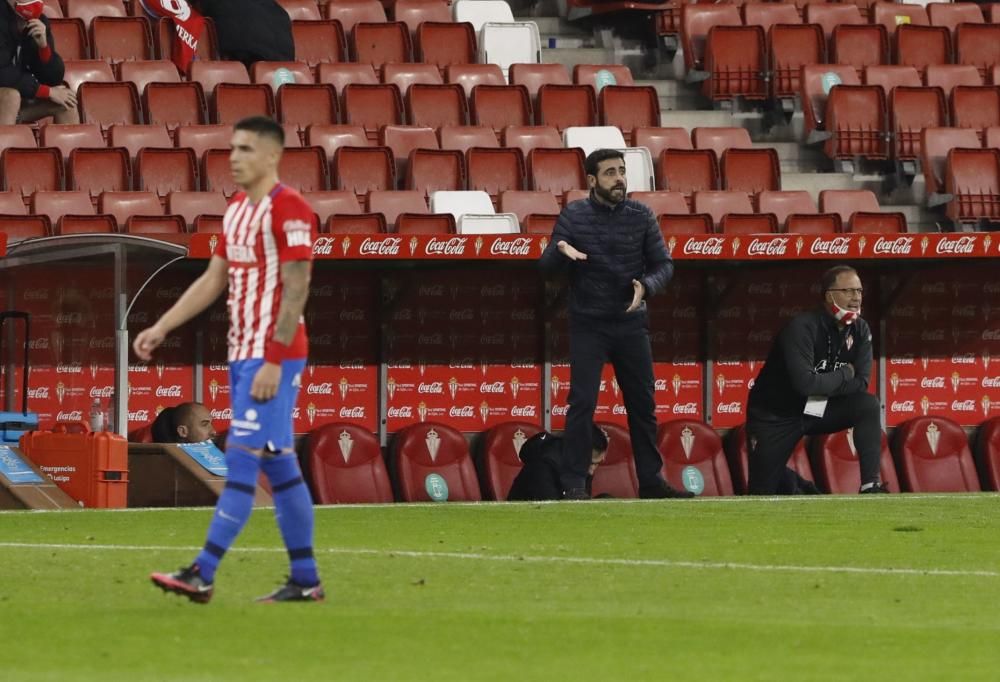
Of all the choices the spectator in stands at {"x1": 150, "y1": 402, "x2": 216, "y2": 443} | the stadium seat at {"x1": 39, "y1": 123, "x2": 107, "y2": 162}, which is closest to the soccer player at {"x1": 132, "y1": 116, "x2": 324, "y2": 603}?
the spectator in stands at {"x1": 150, "y1": 402, "x2": 216, "y2": 443}

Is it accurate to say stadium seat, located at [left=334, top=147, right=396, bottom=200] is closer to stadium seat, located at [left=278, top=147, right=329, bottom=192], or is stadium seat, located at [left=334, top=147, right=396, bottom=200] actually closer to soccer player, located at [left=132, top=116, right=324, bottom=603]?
stadium seat, located at [left=278, top=147, right=329, bottom=192]

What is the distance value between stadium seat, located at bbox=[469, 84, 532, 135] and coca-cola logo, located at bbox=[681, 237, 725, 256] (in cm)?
357

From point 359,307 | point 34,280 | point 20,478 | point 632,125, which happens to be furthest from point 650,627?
point 632,125

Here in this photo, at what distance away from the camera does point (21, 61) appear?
15.2 meters

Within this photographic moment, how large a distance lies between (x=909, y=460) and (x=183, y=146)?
20.6 ft

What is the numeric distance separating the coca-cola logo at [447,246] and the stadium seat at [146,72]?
4.09 m

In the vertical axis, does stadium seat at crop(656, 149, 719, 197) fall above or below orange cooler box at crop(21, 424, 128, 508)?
above

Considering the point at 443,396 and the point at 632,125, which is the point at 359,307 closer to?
the point at 443,396

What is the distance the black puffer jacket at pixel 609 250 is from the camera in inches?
493

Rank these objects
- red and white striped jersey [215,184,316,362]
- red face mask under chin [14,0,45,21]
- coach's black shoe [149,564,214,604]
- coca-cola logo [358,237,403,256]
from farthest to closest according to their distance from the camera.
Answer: red face mask under chin [14,0,45,21]
coca-cola logo [358,237,403,256]
red and white striped jersey [215,184,316,362]
coach's black shoe [149,564,214,604]

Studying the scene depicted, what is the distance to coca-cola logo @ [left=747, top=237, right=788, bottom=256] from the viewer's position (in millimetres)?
14203

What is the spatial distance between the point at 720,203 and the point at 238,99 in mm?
4006

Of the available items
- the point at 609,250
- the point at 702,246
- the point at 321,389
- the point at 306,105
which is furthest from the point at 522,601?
the point at 306,105

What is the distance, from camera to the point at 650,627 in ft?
21.1
